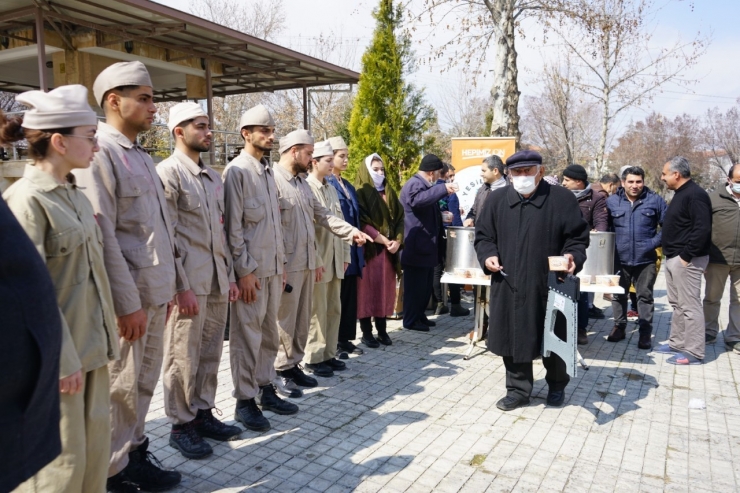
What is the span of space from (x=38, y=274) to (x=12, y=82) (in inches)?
721

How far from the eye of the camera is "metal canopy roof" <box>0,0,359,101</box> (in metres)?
10.4

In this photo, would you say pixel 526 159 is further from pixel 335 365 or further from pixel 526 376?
pixel 335 365

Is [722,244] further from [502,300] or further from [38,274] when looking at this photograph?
[38,274]

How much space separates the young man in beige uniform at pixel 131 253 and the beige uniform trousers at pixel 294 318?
66.3 inches

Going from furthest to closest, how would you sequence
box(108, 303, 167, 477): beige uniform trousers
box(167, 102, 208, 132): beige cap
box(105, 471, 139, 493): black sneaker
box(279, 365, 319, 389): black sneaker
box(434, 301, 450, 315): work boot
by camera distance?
box(434, 301, 450, 315): work boot, box(279, 365, 319, 389): black sneaker, box(167, 102, 208, 132): beige cap, box(105, 471, 139, 493): black sneaker, box(108, 303, 167, 477): beige uniform trousers

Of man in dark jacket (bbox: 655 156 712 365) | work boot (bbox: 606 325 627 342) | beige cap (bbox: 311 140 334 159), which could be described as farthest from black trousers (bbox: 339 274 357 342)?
man in dark jacket (bbox: 655 156 712 365)

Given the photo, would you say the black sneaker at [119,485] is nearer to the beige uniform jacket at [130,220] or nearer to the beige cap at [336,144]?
the beige uniform jacket at [130,220]

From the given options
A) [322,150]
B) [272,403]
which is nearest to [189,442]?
[272,403]

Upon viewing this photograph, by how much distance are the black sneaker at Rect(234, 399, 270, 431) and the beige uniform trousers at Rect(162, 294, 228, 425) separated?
0.45 metres

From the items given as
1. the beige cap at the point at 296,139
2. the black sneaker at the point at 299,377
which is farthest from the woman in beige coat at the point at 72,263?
the black sneaker at the point at 299,377

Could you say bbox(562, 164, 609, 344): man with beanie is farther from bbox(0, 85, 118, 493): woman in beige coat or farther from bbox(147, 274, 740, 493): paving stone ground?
bbox(0, 85, 118, 493): woman in beige coat

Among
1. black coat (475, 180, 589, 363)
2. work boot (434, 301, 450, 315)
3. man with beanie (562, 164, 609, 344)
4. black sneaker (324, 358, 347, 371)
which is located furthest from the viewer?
work boot (434, 301, 450, 315)

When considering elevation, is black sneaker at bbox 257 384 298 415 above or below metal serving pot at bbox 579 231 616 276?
below

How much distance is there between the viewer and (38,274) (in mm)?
1407
